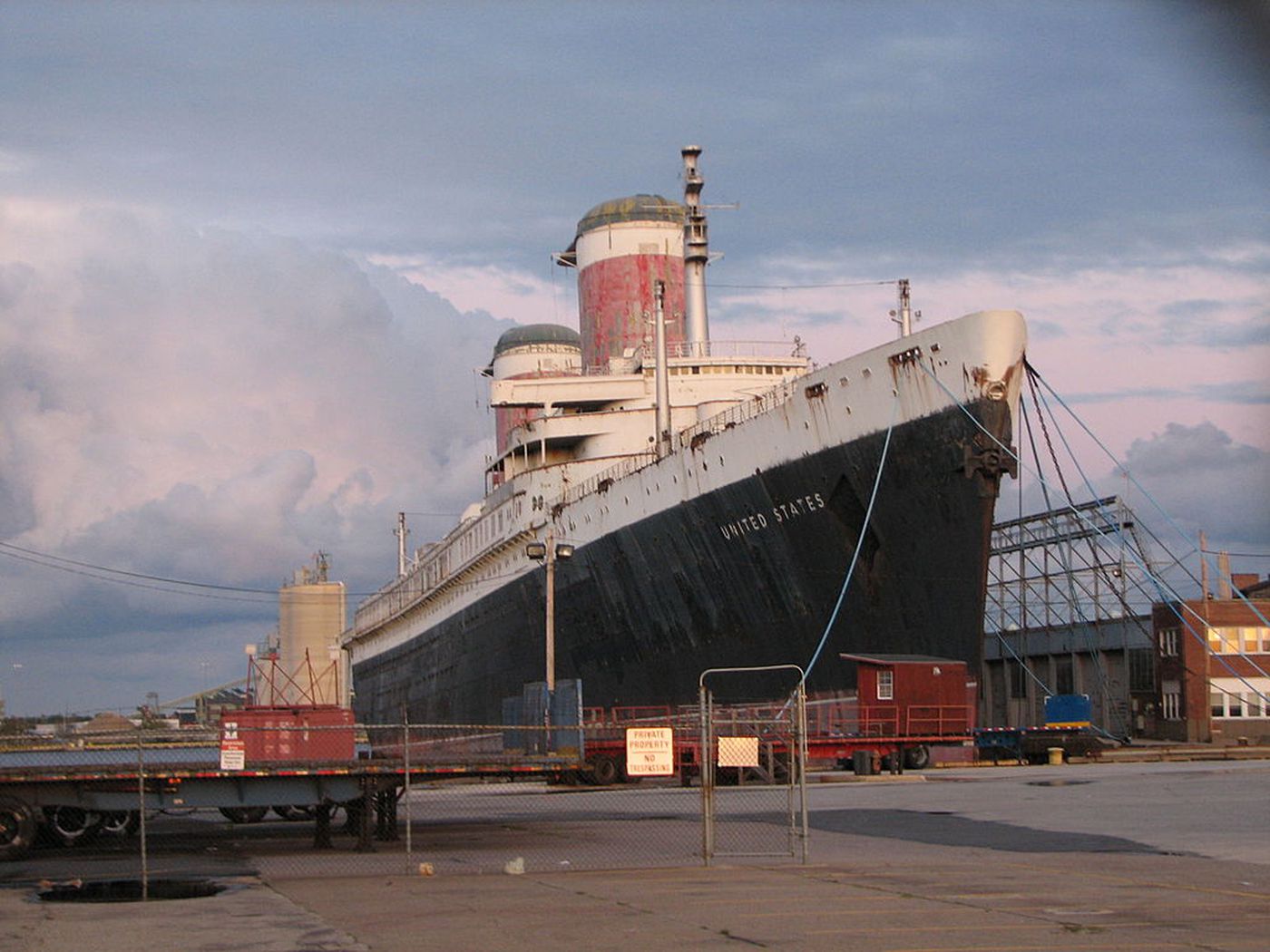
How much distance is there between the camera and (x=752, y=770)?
30.5 m

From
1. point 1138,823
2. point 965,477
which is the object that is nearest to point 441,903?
point 1138,823

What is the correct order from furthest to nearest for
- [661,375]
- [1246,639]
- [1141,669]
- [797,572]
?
[1141,669] < [1246,639] < [661,375] < [797,572]

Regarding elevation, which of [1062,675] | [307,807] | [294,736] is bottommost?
[1062,675]

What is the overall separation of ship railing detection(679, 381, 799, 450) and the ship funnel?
24.4ft

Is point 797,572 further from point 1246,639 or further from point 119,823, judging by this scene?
point 1246,639

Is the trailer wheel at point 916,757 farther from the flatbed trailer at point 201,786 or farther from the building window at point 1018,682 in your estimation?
the building window at point 1018,682

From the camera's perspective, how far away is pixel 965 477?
3052 centimetres

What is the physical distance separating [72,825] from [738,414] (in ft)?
74.5

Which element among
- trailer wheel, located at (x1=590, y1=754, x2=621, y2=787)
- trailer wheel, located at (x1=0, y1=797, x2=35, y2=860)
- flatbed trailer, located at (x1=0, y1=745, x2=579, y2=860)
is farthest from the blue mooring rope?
trailer wheel, located at (x1=0, y1=797, x2=35, y2=860)

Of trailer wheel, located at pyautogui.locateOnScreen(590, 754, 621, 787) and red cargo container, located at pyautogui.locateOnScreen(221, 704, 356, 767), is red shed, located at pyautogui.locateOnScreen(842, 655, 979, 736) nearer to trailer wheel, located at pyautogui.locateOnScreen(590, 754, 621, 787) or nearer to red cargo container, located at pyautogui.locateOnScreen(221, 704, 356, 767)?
trailer wheel, located at pyautogui.locateOnScreen(590, 754, 621, 787)

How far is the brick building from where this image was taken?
1959 inches

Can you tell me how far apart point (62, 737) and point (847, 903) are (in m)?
11.1

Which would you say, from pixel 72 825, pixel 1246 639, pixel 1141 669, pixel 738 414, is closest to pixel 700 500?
pixel 738 414

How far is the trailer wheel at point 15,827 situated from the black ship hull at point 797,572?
1877 centimetres
